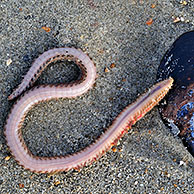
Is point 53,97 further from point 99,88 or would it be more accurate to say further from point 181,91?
point 181,91

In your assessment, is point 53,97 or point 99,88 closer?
point 53,97

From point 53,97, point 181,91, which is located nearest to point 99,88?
point 53,97

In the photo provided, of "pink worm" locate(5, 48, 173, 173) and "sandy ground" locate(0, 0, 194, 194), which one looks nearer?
"pink worm" locate(5, 48, 173, 173)

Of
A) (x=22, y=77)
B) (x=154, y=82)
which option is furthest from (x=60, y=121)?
(x=154, y=82)

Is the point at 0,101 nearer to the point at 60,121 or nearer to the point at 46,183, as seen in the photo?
the point at 60,121

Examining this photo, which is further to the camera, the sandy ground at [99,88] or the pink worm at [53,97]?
the sandy ground at [99,88]
